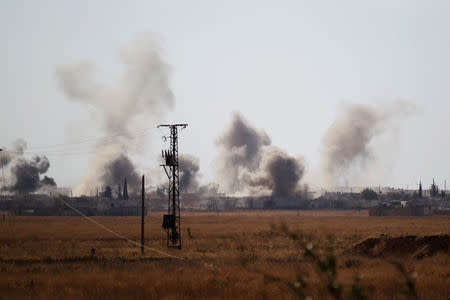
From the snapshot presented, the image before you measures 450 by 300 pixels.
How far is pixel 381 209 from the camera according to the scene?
142750 mm

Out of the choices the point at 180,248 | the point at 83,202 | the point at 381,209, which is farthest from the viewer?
the point at 83,202

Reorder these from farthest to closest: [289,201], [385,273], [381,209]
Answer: [289,201], [381,209], [385,273]

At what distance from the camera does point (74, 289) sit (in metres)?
25.2

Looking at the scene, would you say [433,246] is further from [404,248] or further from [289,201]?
[289,201]

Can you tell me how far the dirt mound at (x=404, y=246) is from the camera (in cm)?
4081

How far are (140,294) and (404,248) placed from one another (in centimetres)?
2277

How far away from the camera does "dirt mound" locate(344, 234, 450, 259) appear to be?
40.8 meters

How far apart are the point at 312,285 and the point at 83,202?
134 meters

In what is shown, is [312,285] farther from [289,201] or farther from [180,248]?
[289,201]

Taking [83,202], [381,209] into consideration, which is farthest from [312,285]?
[83,202]

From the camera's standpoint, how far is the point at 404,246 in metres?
42.0

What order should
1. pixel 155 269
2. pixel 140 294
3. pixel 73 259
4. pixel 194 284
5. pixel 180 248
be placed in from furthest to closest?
pixel 180 248, pixel 73 259, pixel 155 269, pixel 194 284, pixel 140 294

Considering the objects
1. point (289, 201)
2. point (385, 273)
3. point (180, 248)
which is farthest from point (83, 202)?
point (385, 273)

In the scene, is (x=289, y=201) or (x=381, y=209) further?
(x=289, y=201)
